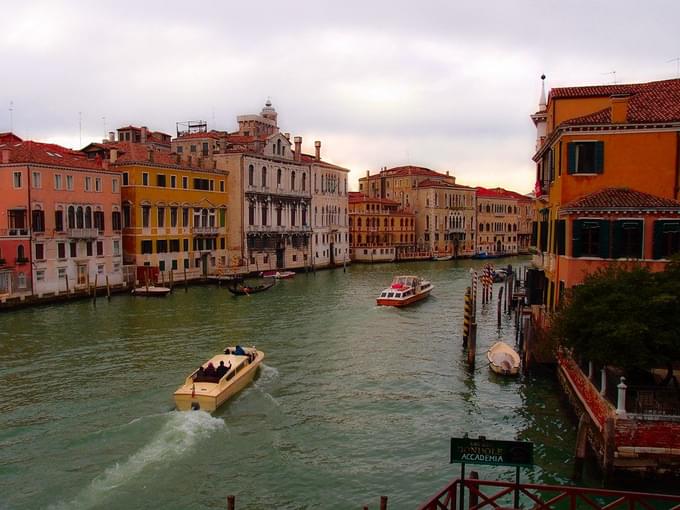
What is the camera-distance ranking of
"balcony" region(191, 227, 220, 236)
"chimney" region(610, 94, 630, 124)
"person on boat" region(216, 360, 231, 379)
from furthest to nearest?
"balcony" region(191, 227, 220, 236), "chimney" region(610, 94, 630, 124), "person on boat" region(216, 360, 231, 379)

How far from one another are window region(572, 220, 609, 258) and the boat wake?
755 centimetres

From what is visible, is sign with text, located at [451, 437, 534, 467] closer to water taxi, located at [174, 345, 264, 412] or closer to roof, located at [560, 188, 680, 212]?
water taxi, located at [174, 345, 264, 412]

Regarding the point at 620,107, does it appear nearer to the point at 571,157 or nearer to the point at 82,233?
the point at 571,157

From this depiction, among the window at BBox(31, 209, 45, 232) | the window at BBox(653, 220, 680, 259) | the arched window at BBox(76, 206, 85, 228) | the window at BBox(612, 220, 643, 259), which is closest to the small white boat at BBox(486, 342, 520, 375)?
the window at BBox(612, 220, 643, 259)

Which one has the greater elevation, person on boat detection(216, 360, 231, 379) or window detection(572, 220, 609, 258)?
window detection(572, 220, 609, 258)

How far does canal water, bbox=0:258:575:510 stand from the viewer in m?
9.48

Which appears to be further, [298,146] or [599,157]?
[298,146]

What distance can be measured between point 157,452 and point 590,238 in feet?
29.0

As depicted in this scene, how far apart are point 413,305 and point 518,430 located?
1631 cm

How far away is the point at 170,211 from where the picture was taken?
35969mm

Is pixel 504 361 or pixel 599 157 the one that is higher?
pixel 599 157

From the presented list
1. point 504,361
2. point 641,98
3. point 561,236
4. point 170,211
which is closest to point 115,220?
point 170,211

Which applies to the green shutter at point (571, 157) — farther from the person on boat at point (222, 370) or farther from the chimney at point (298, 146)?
the chimney at point (298, 146)

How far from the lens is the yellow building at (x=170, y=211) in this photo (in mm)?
33750
